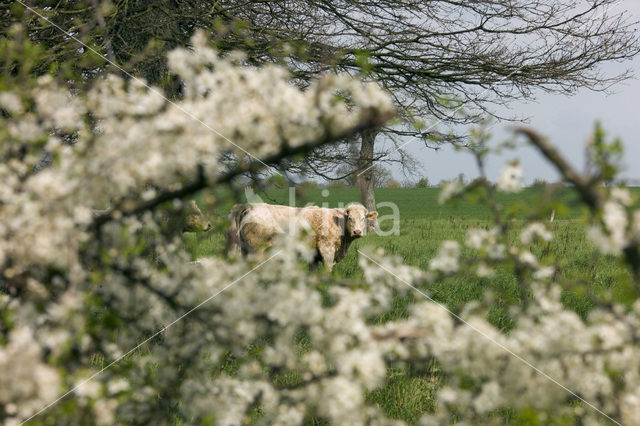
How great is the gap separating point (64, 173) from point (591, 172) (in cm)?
149

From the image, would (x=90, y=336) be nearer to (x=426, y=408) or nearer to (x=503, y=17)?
(x=426, y=408)

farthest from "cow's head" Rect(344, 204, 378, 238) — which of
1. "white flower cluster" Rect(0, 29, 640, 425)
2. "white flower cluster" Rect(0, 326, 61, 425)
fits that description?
"white flower cluster" Rect(0, 326, 61, 425)

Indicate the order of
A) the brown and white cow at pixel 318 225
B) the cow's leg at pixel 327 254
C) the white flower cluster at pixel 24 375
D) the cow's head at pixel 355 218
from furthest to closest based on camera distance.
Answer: the cow's leg at pixel 327 254
the cow's head at pixel 355 218
the brown and white cow at pixel 318 225
the white flower cluster at pixel 24 375

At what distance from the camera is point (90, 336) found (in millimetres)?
1839

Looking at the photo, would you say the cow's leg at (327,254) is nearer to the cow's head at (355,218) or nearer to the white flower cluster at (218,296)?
the cow's head at (355,218)

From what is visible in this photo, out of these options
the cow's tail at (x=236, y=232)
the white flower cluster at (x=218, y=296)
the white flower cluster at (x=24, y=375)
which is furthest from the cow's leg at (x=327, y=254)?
the white flower cluster at (x=24, y=375)

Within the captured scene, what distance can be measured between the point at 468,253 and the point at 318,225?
14.4 feet

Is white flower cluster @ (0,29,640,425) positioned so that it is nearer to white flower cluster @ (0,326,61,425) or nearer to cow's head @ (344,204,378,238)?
white flower cluster @ (0,326,61,425)

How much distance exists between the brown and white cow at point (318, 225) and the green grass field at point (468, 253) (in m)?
0.44

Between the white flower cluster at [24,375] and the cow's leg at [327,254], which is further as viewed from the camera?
the cow's leg at [327,254]

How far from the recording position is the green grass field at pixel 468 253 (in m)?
1.95

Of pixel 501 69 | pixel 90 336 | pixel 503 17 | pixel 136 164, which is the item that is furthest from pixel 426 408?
pixel 503 17

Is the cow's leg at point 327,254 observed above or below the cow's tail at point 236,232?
below

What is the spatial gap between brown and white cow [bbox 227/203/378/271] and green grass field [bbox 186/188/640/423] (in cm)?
44
